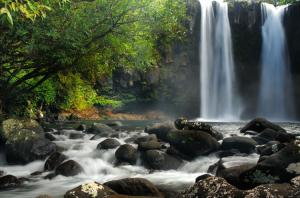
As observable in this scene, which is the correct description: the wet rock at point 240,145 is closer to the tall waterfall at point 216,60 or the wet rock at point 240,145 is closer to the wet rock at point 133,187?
the wet rock at point 133,187

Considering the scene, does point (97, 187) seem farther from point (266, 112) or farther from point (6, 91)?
point (266, 112)

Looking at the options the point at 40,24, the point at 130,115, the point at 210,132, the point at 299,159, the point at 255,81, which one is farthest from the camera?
the point at 255,81

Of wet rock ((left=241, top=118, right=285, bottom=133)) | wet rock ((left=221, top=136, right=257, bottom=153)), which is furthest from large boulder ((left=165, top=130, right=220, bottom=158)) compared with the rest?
wet rock ((left=241, top=118, right=285, bottom=133))

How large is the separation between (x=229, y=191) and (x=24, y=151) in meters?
8.71

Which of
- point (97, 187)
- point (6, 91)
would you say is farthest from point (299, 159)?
point (6, 91)

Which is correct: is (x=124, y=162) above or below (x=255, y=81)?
below

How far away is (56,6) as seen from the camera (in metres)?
11.1

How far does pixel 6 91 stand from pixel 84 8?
4188 mm

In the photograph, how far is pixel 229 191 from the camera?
5.86 meters

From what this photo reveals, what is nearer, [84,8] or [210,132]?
[84,8]

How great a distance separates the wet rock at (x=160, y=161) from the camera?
38.8 feet

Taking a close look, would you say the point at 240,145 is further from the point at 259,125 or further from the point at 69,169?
the point at 69,169

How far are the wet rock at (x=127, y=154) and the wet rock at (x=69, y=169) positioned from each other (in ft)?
5.01

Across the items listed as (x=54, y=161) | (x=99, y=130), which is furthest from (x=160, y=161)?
(x=99, y=130)
